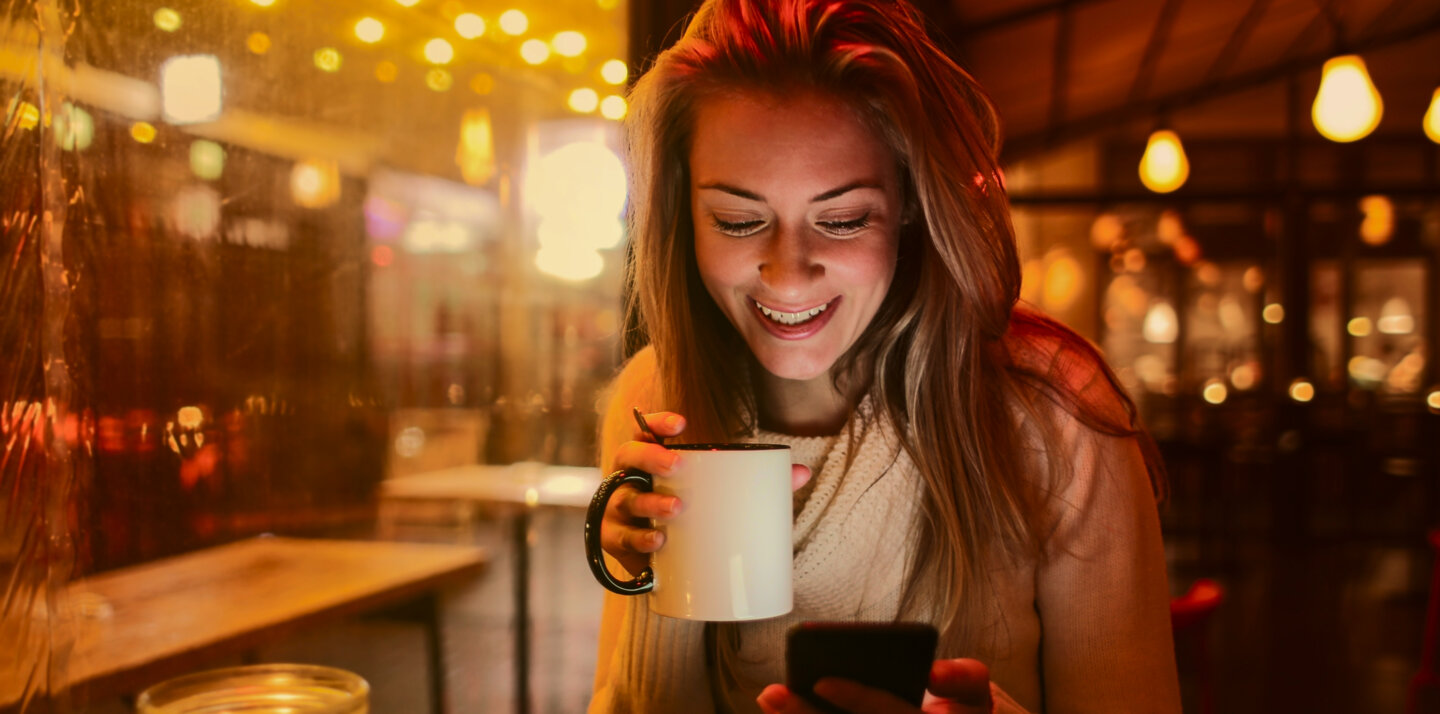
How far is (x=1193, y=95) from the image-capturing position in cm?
758

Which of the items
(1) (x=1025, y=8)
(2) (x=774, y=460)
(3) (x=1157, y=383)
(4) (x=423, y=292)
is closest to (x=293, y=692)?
(2) (x=774, y=460)

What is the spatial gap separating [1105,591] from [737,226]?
54cm

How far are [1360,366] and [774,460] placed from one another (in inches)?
304

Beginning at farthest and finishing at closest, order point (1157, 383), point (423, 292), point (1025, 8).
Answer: point (1157, 383), point (1025, 8), point (423, 292)

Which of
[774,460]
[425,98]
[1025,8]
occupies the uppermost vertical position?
[1025,8]

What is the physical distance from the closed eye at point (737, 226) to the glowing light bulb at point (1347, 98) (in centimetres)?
398

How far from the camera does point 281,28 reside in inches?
42.8

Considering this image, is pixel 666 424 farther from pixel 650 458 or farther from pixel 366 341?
pixel 366 341

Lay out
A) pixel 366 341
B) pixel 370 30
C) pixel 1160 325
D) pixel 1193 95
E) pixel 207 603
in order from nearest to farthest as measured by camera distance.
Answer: pixel 207 603, pixel 366 341, pixel 370 30, pixel 1193 95, pixel 1160 325

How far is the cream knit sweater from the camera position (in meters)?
1.04

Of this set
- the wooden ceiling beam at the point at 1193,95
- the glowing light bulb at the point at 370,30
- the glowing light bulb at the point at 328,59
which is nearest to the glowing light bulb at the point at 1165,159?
the wooden ceiling beam at the point at 1193,95

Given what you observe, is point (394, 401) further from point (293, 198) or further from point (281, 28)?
point (281, 28)

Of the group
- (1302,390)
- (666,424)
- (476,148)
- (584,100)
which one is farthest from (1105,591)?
(1302,390)

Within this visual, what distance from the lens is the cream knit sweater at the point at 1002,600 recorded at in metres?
1.04
